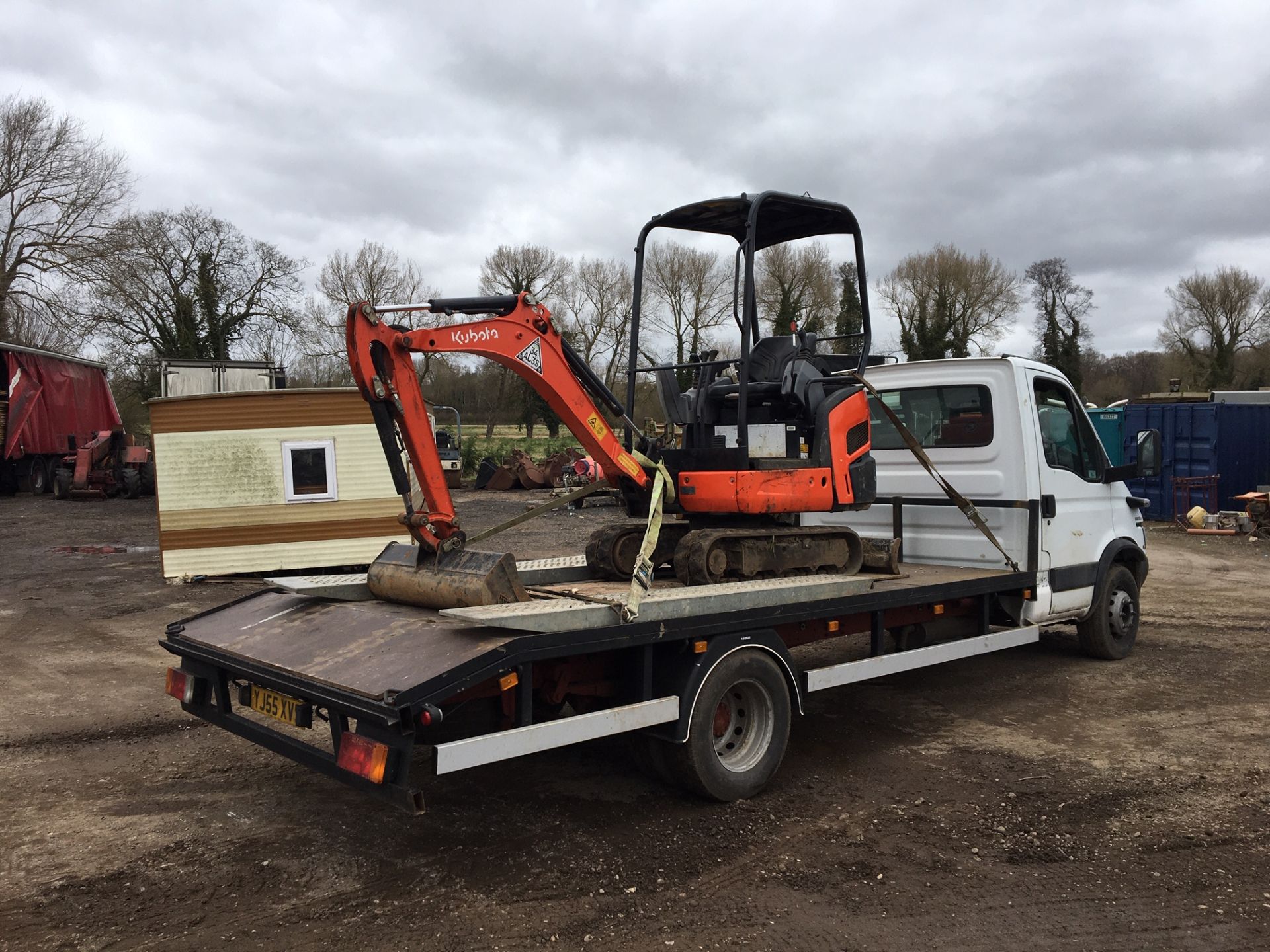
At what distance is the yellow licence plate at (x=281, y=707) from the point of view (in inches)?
163

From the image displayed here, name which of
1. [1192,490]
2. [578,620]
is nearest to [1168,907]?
[578,620]

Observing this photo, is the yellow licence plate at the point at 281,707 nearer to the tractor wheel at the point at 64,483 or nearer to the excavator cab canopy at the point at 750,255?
the excavator cab canopy at the point at 750,255

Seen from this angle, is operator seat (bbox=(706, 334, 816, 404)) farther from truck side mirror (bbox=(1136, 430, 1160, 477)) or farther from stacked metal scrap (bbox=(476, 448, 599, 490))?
stacked metal scrap (bbox=(476, 448, 599, 490))

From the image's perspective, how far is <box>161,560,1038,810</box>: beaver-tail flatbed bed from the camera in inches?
147

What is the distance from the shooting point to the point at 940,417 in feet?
23.9

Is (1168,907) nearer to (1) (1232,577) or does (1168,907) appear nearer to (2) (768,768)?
(2) (768,768)

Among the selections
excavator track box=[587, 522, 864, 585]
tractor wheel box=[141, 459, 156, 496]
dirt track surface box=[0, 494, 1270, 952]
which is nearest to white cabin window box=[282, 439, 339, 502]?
dirt track surface box=[0, 494, 1270, 952]

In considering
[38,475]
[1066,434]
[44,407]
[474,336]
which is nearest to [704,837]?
[474,336]

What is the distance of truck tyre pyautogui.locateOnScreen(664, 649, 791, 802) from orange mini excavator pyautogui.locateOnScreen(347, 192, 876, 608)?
73 cm

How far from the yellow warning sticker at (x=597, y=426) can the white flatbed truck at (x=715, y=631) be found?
2.94 ft

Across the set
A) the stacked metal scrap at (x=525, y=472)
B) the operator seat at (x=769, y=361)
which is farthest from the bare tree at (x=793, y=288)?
the stacked metal scrap at (x=525, y=472)

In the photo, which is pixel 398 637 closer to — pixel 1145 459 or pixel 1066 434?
pixel 1066 434

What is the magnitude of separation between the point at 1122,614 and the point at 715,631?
5.04m

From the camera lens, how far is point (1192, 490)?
18.8m
